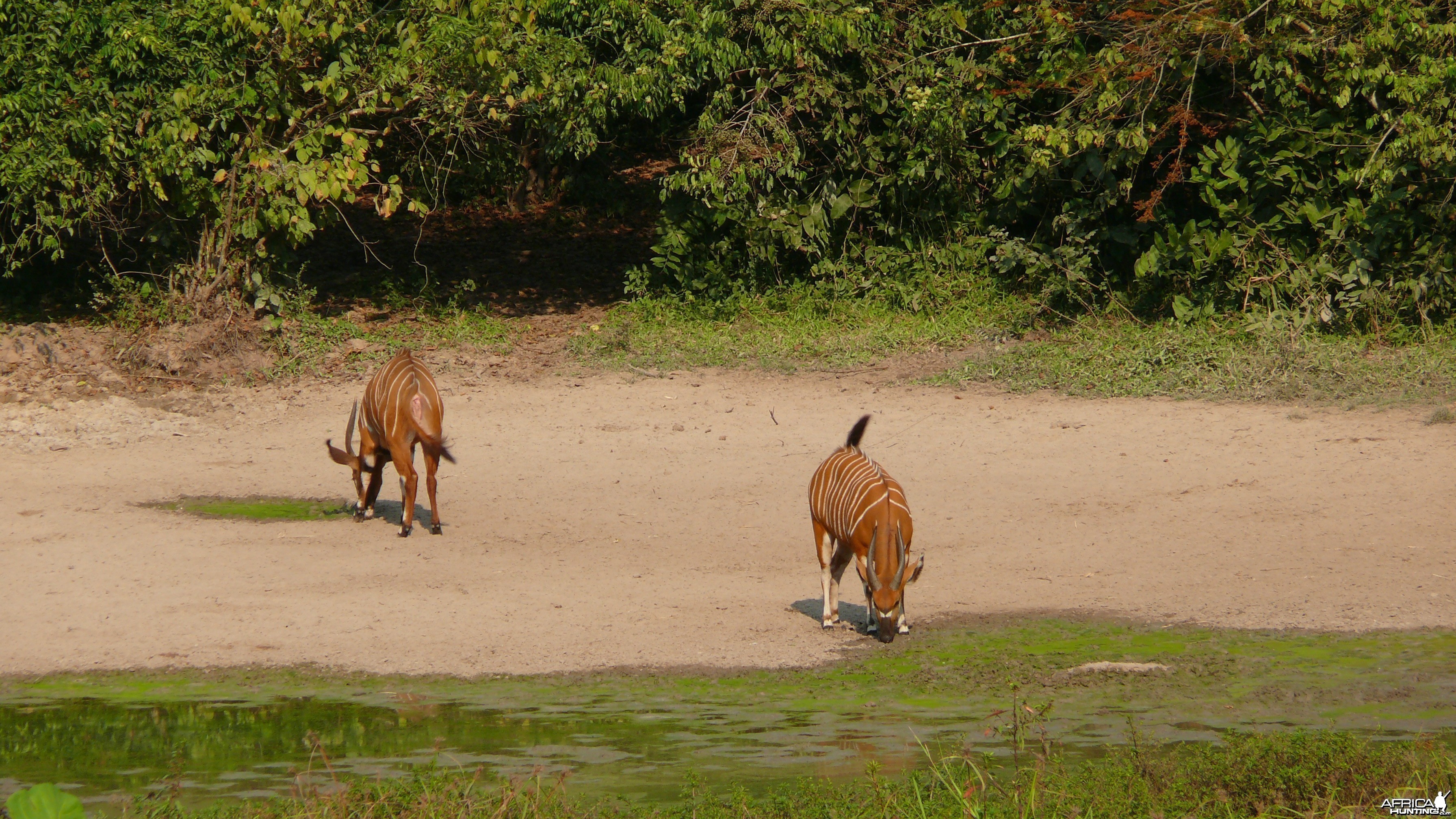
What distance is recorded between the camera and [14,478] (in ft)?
38.1

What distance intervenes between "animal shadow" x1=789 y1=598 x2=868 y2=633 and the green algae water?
52 centimetres

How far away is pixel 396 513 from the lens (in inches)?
450

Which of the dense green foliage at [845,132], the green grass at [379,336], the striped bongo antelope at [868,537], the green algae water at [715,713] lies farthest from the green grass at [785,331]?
the green algae water at [715,713]

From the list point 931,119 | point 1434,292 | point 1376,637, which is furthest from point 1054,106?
point 1376,637

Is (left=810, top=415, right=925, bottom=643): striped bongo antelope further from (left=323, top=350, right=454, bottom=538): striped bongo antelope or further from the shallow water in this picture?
(left=323, top=350, right=454, bottom=538): striped bongo antelope

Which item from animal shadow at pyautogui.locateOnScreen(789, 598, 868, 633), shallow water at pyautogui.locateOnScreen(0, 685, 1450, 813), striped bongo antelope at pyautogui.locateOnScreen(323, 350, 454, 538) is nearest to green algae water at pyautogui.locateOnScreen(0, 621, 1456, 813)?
shallow water at pyautogui.locateOnScreen(0, 685, 1450, 813)

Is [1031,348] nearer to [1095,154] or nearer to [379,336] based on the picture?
[1095,154]

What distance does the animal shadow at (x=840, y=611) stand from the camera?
8562 millimetres

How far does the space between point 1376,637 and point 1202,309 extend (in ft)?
24.9

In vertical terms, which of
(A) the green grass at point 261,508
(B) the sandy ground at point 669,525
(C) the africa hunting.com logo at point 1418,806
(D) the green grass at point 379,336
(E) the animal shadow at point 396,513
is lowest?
(E) the animal shadow at point 396,513

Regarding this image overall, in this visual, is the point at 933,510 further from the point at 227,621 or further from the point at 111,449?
the point at 111,449

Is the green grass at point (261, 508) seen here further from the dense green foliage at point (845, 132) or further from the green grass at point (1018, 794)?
the green grass at point (1018, 794)

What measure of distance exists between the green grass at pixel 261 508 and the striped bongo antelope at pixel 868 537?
4.33 m

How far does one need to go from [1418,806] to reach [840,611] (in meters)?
4.10
